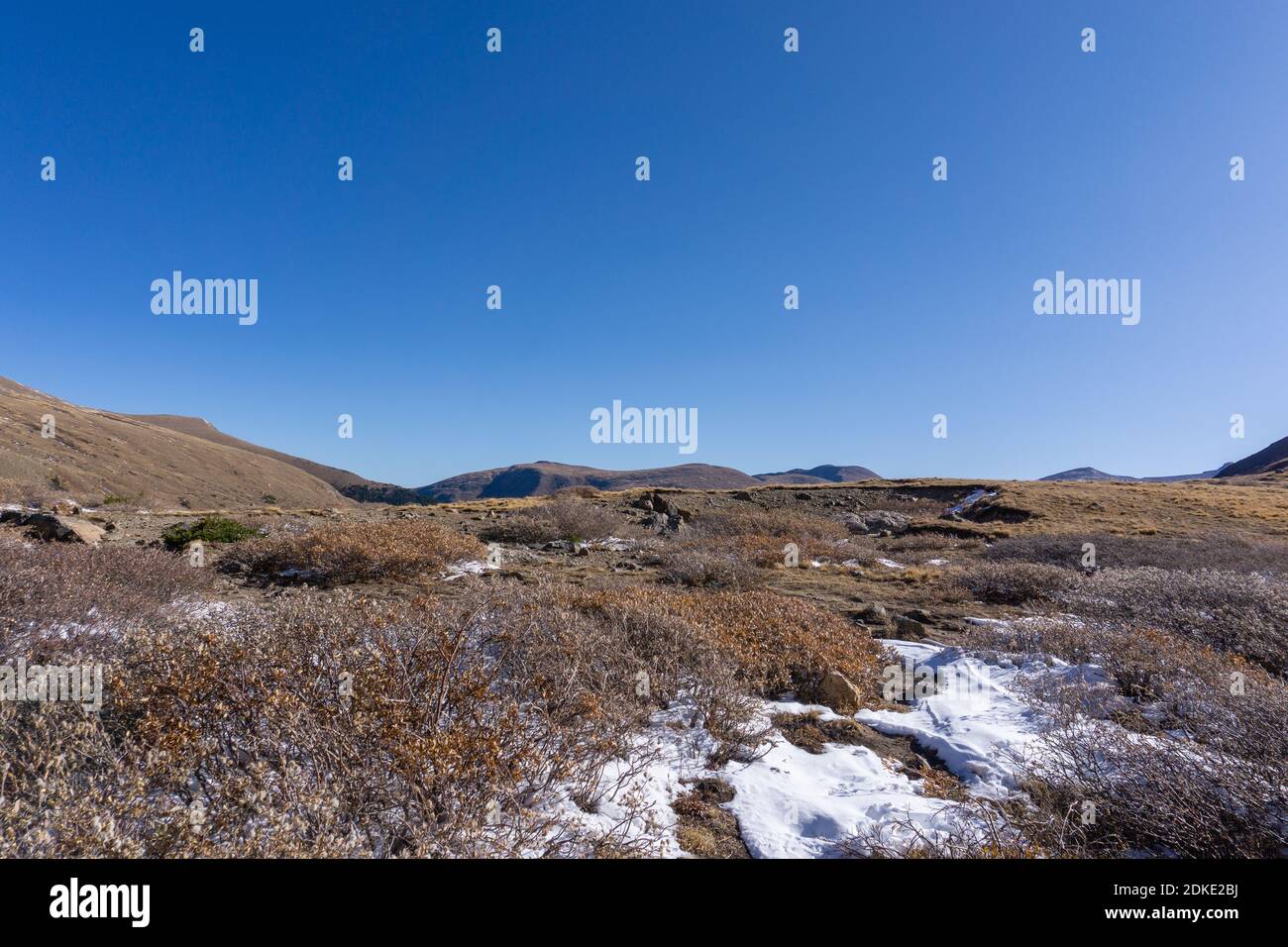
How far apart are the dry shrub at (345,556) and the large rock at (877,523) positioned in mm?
19030

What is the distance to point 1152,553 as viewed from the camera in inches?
513

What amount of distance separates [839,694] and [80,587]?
6.83 metres

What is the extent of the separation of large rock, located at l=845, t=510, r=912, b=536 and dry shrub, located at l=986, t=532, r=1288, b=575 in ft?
23.7

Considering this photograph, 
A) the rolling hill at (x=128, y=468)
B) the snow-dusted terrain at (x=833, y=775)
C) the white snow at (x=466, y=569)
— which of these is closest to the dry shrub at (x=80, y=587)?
the white snow at (x=466, y=569)

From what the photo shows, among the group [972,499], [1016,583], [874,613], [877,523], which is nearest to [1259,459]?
[972,499]

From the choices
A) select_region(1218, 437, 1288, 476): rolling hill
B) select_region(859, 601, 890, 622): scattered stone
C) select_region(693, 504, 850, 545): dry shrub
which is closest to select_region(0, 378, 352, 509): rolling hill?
select_region(693, 504, 850, 545): dry shrub

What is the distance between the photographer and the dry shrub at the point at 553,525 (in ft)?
48.0

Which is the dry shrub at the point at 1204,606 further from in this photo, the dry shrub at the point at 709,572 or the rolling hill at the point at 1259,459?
the rolling hill at the point at 1259,459

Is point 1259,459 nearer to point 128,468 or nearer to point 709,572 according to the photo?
point 709,572

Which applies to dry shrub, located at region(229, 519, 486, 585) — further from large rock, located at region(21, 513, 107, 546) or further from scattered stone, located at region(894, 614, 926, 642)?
scattered stone, located at region(894, 614, 926, 642)

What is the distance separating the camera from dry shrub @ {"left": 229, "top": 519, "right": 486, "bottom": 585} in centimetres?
862

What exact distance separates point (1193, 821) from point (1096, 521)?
2962 cm

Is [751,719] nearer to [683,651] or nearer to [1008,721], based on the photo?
[683,651]
